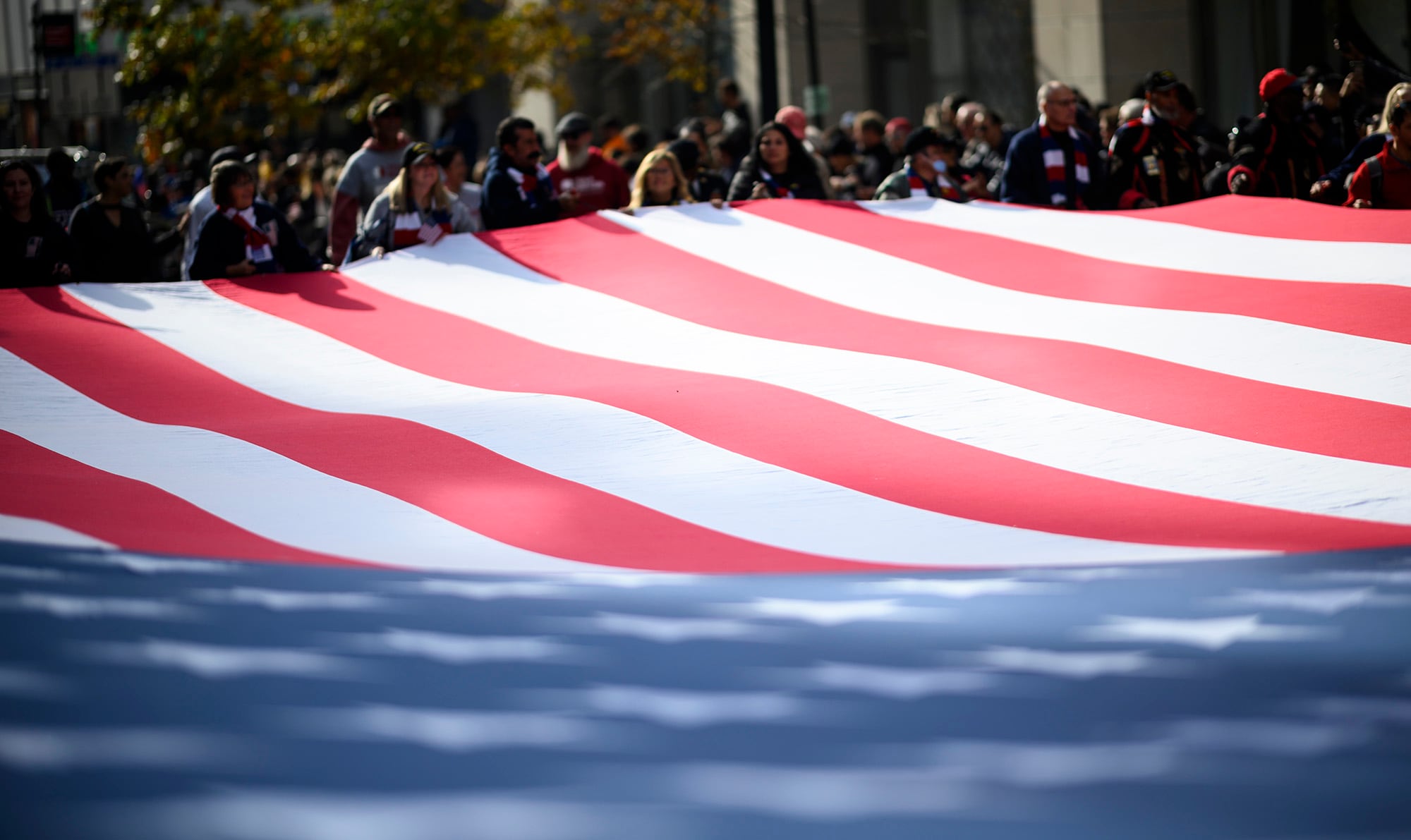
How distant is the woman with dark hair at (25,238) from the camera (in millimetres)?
6066

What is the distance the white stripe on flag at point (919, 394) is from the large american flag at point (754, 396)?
0.5 inches

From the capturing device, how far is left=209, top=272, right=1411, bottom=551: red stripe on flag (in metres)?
3.12

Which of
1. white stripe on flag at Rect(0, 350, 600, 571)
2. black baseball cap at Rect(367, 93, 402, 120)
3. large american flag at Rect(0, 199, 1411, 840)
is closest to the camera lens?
large american flag at Rect(0, 199, 1411, 840)

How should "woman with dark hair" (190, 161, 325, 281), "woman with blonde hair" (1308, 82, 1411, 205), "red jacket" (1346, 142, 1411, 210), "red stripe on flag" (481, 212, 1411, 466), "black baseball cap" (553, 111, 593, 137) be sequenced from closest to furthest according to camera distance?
"red stripe on flag" (481, 212, 1411, 466), "red jacket" (1346, 142, 1411, 210), "woman with blonde hair" (1308, 82, 1411, 205), "woman with dark hair" (190, 161, 325, 281), "black baseball cap" (553, 111, 593, 137)

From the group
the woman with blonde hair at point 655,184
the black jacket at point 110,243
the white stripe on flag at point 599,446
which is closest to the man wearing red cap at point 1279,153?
the woman with blonde hair at point 655,184

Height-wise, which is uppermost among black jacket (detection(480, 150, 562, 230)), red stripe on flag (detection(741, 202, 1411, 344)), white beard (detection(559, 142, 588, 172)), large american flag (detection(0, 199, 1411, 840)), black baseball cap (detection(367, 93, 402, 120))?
black baseball cap (detection(367, 93, 402, 120))

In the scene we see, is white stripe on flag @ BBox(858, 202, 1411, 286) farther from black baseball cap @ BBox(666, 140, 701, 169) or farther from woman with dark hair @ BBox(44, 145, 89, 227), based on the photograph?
woman with dark hair @ BBox(44, 145, 89, 227)

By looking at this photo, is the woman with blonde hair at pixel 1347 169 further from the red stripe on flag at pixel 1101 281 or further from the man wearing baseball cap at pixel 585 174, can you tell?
the man wearing baseball cap at pixel 585 174

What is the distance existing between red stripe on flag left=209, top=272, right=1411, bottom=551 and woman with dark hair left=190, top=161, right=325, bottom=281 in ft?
0.96

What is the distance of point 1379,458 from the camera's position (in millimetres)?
3490

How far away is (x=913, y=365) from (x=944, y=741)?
8.37ft

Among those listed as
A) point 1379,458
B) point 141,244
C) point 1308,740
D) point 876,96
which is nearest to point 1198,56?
point 876,96

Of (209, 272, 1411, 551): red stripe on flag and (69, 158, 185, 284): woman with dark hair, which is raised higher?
(69, 158, 185, 284): woman with dark hair

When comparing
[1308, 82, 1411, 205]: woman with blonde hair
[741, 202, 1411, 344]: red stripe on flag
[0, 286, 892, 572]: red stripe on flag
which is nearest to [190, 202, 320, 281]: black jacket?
[0, 286, 892, 572]: red stripe on flag
